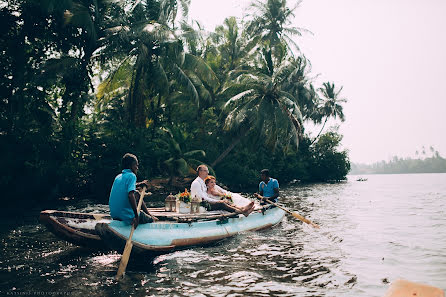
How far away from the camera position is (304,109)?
149 feet

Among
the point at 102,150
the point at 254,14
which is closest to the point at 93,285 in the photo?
the point at 102,150

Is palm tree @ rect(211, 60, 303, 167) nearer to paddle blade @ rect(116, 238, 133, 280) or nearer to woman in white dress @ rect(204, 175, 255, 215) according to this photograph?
woman in white dress @ rect(204, 175, 255, 215)

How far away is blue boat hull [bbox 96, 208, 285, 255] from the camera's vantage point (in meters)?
6.94

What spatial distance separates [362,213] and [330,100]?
36.0 m

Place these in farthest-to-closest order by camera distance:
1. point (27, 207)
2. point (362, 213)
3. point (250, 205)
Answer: point (27, 207), point (362, 213), point (250, 205)

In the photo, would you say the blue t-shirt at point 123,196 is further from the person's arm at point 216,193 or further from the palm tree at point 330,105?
the palm tree at point 330,105

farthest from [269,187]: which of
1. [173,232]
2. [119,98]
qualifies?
[119,98]

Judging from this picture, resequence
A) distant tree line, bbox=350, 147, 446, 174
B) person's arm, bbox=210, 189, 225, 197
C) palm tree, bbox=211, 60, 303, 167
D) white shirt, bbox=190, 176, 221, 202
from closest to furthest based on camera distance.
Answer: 1. white shirt, bbox=190, 176, 221, 202
2. person's arm, bbox=210, 189, 225, 197
3. palm tree, bbox=211, 60, 303, 167
4. distant tree line, bbox=350, 147, 446, 174

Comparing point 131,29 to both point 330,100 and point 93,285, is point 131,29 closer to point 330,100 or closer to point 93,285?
point 93,285

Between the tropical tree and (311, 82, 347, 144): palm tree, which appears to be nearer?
the tropical tree

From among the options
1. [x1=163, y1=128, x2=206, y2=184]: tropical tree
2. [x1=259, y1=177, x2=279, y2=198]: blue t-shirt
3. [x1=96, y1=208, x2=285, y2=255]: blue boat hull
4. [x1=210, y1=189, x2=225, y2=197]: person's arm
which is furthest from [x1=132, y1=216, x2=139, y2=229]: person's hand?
[x1=163, y1=128, x2=206, y2=184]: tropical tree

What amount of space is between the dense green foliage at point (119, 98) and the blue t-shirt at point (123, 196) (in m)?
12.6

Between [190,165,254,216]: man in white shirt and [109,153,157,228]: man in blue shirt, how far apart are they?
2798mm

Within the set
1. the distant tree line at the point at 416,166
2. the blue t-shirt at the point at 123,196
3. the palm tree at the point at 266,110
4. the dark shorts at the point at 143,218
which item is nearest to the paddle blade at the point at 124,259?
the blue t-shirt at the point at 123,196
